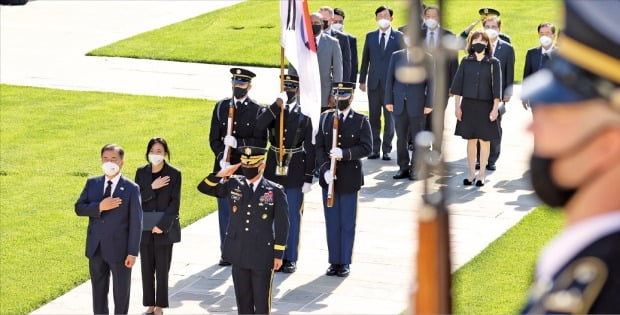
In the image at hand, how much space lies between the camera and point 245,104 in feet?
42.5

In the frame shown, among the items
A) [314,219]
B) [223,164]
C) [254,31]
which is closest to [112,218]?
[223,164]

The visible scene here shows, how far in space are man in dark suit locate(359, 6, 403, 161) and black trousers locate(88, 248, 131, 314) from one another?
6664mm

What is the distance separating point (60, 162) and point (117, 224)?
6.77 meters

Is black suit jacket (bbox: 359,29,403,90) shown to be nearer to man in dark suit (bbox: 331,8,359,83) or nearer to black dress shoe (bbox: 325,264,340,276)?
man in dark suit (bbox: 331,8,359,83)

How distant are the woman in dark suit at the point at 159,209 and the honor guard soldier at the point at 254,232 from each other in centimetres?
79

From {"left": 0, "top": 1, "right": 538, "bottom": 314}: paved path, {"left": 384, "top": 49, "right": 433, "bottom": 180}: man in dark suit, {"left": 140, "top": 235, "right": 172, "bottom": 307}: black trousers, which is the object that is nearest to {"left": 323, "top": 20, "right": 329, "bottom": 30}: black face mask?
{"left": 384, "top": 49, "right": 433, "bottom": 180}: man in dark suit

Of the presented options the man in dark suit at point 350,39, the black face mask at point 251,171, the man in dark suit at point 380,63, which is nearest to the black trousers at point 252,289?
the black face mask at point 251,171

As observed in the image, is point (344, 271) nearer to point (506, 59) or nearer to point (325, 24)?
point (506, 59)

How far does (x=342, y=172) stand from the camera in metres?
12.7

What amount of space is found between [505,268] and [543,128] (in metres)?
10.9

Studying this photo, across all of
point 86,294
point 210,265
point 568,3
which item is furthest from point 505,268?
point 568,3

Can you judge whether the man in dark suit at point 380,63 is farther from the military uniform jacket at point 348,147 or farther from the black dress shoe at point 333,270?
the black dress shoe at point 333,270

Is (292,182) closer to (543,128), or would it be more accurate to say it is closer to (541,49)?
(541,49)

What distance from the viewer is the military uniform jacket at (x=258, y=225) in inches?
416
